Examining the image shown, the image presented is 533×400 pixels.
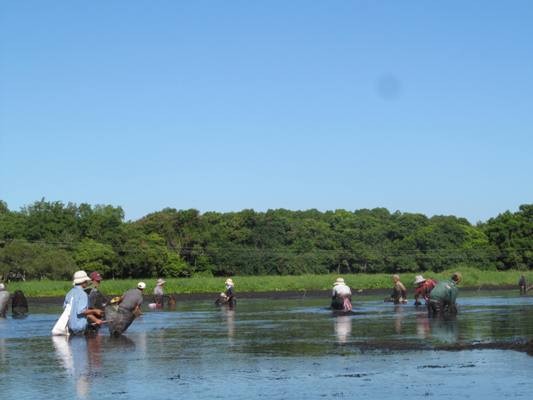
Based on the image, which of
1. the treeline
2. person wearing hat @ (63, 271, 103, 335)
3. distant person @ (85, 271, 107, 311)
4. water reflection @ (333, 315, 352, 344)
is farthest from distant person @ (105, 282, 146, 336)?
the treeline

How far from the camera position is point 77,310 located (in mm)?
21406

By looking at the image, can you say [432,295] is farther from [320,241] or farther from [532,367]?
[320,241]

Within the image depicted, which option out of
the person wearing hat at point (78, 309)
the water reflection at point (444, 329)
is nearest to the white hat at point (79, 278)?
the person wearing hat at point (78, 309)

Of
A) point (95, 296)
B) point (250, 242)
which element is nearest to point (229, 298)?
point (95, 296)

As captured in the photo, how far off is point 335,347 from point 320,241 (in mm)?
112870

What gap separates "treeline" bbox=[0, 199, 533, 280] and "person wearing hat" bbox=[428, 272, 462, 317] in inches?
2912

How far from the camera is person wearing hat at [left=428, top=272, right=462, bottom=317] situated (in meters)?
27.0

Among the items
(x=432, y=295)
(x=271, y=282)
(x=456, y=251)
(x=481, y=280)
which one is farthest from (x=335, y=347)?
(x=456, y=251)

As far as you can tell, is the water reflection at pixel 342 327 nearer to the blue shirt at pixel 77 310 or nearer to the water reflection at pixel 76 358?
the water reflection at pixel 76 358

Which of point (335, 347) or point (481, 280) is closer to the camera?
point (335, 347)

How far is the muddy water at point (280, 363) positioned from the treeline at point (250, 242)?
7901 cm

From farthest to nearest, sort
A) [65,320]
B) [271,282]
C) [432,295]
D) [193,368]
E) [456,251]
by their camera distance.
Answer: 1. [456,251]
2. [271,282]
3. [432,295]
4. [65,320]
5. [193,368]

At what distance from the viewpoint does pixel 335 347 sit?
17.2 m

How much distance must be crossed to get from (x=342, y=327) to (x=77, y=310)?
6.49 m
